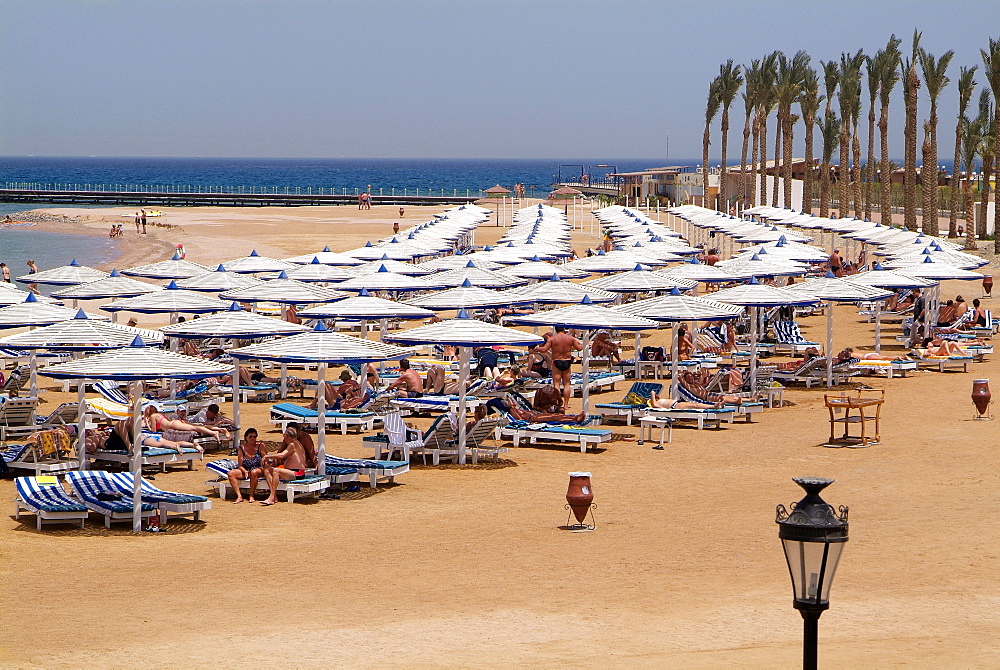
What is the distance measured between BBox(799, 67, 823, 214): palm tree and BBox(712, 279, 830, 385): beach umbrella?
175ft

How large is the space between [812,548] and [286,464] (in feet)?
28.2

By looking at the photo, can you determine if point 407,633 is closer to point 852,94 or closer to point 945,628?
point 945,628

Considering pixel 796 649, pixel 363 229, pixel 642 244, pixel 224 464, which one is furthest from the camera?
pixel 363 229

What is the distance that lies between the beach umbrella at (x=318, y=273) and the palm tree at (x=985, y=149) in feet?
92.9

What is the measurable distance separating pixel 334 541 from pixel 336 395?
6406mm

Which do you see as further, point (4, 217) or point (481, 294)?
point (4, 217)

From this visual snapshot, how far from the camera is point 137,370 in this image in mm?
11875

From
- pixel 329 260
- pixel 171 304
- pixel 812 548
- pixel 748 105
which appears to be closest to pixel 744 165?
pixel 748 105

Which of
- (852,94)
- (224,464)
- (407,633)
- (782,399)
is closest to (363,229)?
(852,94)

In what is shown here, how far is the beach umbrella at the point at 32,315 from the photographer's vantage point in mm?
17484

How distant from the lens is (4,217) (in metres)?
86.1

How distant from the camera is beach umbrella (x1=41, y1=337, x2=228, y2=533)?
11773 mm

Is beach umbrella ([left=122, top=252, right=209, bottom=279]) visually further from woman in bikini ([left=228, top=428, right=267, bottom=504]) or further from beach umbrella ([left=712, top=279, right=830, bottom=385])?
woman in bikini ([left=228, top=428, right=267, bottom=504])

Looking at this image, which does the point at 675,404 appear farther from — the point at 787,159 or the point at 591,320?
the point at 787,159
